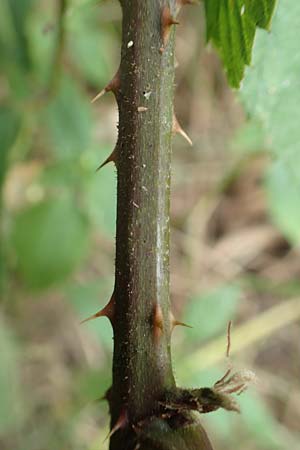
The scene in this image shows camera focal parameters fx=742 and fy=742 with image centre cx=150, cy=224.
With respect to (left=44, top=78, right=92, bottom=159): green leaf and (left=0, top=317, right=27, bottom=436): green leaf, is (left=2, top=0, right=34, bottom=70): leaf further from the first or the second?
(left=0, top=317, right=27, bottom=436): green leaf

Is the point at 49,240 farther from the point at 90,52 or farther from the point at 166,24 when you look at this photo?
the point at 166,24

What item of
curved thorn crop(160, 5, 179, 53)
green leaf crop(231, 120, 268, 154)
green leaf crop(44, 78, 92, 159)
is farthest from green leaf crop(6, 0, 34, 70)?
curved thorn crop(160, 5, 179, 53)

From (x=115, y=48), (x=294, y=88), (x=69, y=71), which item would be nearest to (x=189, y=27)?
(x=115, y=48)

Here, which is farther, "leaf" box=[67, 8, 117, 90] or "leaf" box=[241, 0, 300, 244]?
"leaf" box=[67, 8, 117, 90]

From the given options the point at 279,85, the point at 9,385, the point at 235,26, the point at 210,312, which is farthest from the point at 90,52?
the point at 235,26

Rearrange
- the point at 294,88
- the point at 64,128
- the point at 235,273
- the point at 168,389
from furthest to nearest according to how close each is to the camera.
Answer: the point at 235,273 → the point at 64,128 → the point at 294,88 → the point at 168,389

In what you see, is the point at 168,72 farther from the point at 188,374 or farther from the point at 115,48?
the point at 115,48
